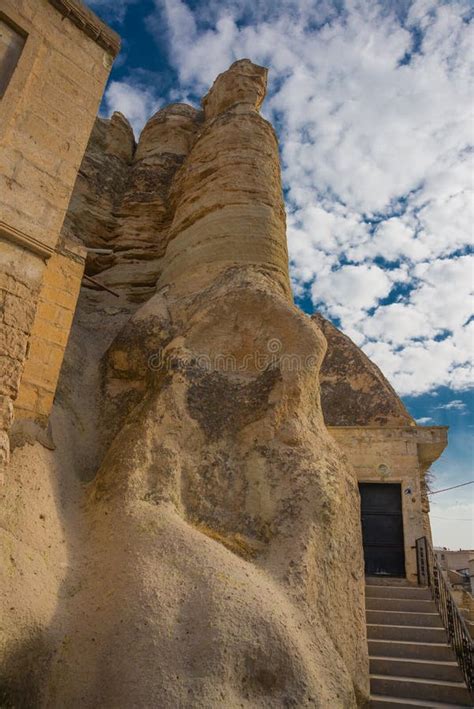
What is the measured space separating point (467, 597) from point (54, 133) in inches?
483

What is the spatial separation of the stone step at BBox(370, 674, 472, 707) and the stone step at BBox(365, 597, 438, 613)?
182cm

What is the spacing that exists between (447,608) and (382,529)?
324cm

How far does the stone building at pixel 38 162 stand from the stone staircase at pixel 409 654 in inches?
172

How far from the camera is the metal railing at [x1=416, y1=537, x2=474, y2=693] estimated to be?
5230 millimetres

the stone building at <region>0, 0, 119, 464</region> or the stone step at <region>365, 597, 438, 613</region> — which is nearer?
the stone building at <region>0, 0, 119, 464</region>

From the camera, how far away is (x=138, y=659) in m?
3.44

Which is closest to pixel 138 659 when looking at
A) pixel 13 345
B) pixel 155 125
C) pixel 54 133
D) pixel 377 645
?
pixel 13 345

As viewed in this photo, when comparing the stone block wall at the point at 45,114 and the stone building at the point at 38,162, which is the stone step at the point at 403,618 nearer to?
the stone building at the point at 38,162

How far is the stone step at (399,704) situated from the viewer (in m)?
4.51

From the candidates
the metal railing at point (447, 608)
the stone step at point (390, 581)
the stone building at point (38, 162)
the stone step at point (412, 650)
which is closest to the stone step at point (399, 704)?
the metal railing at point (447, 608)

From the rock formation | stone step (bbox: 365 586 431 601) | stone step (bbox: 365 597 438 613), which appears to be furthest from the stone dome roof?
the rock formation

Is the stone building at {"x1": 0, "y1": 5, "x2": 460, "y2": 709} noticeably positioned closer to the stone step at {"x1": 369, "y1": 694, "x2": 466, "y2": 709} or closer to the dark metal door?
the stone step at {"x1": 369, "y1": 694, "x2": 466, "y2": 709}

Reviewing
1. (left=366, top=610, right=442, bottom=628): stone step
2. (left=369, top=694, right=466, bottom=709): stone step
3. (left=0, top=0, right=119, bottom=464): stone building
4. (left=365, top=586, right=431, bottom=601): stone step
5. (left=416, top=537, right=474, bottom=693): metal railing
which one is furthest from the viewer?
(left=365, top=586, right=431, bottom=601): stone step

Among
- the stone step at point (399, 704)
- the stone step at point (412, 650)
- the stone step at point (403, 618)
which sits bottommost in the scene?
the stone step at point (399, 704)
